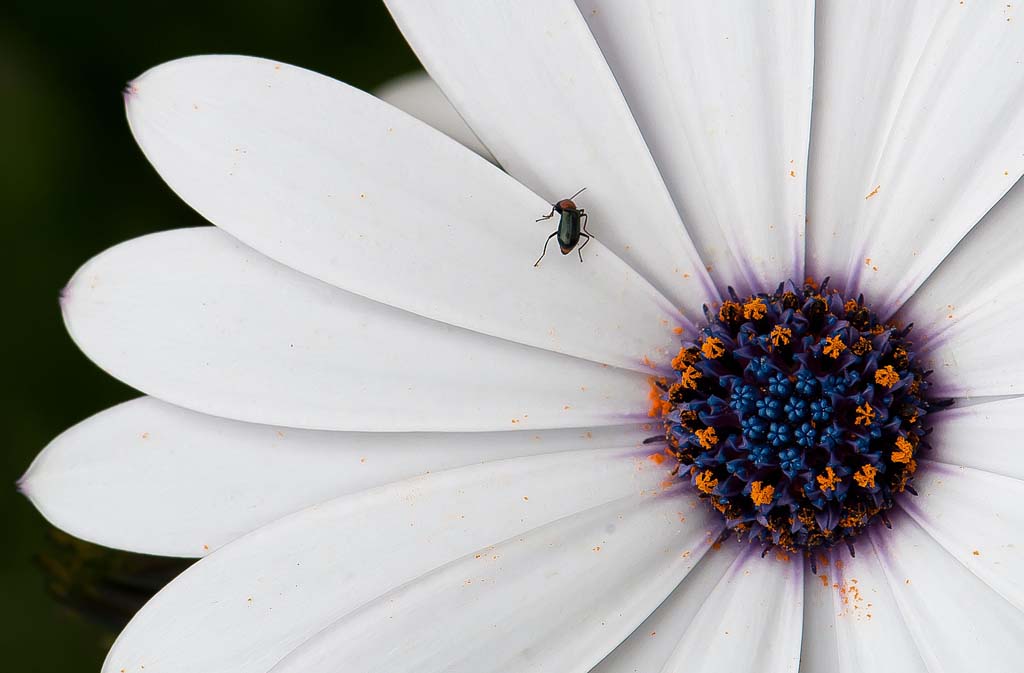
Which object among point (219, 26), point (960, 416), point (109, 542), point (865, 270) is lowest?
point (109, 542)

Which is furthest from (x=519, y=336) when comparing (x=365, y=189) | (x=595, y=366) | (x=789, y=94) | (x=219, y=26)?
(x=219, y=26)

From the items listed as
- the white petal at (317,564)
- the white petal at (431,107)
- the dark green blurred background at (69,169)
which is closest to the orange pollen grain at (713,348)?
the white petal at (317,564)

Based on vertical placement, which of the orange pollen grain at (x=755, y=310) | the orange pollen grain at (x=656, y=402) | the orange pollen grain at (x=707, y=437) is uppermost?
the orange pollen grain at (x=755, y=310)

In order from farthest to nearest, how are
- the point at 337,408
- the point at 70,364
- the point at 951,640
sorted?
the point at 70,364 → the point at 337,408 → the point at 951,640

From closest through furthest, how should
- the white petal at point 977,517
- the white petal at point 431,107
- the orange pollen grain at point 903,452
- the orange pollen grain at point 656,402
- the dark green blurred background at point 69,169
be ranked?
the white petal at point 977,517
the orange pollen grain at point 903,452
the orange pollen grain at point 656,402
the white petal at point 431,107
the dark green blurred background at point 69,169

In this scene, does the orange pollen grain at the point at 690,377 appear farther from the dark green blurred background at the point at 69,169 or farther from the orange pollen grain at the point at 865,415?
the dark green blurred background at the point at 69,169

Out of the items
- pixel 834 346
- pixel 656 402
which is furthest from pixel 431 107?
pixel 834 346

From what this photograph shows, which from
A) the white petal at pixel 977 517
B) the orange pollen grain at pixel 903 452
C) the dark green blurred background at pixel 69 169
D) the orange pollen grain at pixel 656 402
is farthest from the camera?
the dark green blurred background at pixel 69 169

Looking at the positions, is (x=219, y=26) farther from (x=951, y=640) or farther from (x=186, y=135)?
(x=951, y=640)
